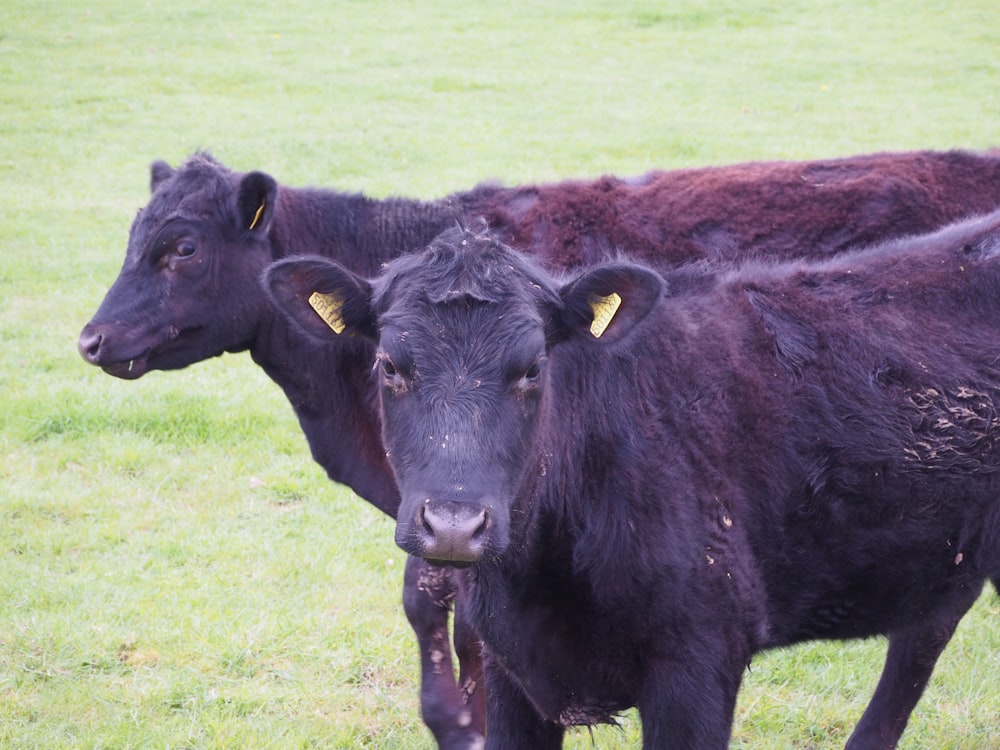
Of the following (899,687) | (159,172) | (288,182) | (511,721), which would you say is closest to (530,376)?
(511,721)

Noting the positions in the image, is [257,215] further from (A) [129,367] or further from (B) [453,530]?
(B) [453,530]

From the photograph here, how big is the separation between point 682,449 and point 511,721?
1210mm

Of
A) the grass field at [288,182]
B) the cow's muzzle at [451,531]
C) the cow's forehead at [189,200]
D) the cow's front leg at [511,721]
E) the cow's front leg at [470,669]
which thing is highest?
the cow's muzzle at [451,531]

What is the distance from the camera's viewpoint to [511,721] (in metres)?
4.24

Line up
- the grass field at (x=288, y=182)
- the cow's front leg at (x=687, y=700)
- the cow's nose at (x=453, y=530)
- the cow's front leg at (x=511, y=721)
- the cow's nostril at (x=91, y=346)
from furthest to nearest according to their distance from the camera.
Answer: the cow's nostril at (x=91, y=346), the grass field at (x=288, y=182), the cow's front leg at (x=511, y=721), the cow's front leg at (x=687, y=700), the cow's nose at (x=453, y=530)

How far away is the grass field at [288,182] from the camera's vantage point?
539 centimetres

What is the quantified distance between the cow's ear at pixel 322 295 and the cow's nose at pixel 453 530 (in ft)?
3.09

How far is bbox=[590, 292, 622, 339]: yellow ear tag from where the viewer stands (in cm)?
372

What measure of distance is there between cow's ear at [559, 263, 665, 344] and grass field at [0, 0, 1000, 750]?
6.98ft

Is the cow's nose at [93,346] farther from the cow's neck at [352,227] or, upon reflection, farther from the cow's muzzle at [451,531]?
the cow's muzzle at [451,531]

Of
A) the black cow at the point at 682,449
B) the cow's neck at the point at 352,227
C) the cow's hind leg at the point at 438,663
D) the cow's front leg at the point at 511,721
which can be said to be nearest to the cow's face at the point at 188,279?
the cow's neck at the point at 352,227

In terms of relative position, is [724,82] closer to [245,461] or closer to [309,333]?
[245,461]

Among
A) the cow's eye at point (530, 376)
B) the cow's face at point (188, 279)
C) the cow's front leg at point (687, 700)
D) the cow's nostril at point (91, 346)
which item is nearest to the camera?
the cow's eye at point (530, 376)

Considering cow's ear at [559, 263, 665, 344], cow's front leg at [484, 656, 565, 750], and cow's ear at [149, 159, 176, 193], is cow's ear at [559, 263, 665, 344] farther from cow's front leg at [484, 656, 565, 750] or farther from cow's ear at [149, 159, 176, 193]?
cow's ear at [149, 159, 176, 193]
